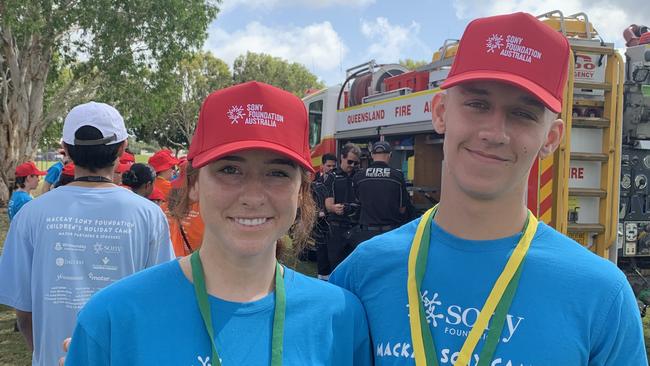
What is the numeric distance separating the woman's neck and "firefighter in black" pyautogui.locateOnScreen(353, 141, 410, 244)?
464 centimetres

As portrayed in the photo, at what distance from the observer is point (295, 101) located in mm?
1560

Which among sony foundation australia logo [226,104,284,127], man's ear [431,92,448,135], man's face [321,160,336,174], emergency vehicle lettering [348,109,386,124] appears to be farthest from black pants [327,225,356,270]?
sony foundation australia logo [226,104,284,127]

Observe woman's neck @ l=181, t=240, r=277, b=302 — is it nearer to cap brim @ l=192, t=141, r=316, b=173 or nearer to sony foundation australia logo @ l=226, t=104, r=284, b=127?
cap brim @ l=192, t=141, r=316, b=173

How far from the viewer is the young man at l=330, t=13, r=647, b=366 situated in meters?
1.38

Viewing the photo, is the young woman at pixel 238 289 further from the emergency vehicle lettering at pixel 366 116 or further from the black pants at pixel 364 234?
the emergency vehicle lettering at pixel 366 116

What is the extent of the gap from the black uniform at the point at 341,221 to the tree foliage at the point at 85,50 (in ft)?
35.5

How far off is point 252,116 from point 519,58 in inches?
29.2

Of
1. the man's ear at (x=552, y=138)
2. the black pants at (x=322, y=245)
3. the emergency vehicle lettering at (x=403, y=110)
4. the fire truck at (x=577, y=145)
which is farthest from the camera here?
the black pants at (x=322, y=245)

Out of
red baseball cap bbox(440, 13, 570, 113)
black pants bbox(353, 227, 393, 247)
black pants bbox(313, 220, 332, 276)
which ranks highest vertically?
red baseball cap bbox(440, 13, 570, 113)

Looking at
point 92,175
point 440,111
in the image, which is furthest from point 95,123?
point 440,111

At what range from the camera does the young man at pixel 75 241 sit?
249 centimetres

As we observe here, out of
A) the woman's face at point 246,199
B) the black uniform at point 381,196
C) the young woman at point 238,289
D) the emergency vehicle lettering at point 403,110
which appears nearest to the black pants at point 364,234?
the black uniform at point 381,196

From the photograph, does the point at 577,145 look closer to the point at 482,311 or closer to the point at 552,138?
the point at 552,138

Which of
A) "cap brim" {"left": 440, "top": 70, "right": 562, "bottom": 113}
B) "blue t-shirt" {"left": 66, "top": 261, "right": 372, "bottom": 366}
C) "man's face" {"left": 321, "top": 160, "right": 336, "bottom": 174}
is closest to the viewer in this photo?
"blue t-shirt" {"left": 66, "top": 261, "right": 372, "bottom": 366}
